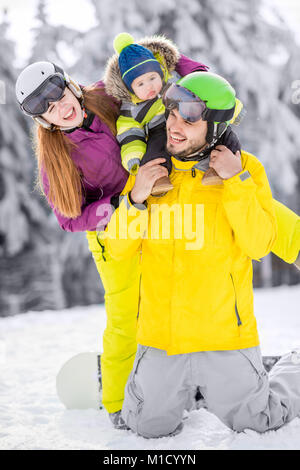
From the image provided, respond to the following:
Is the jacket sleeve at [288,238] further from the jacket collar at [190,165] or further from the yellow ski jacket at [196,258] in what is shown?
the jacket collar at [190,165]

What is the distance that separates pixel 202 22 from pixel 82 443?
8830mm

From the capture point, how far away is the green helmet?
2129 millimetres

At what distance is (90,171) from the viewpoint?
2.75 metres

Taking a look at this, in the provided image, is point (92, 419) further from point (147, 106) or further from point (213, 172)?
point (147, 106)

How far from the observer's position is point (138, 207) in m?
2.25

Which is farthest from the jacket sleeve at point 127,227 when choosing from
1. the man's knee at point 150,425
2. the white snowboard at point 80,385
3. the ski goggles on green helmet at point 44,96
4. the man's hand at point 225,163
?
the white snowboard at point 80,385

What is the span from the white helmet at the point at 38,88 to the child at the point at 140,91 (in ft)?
1.24

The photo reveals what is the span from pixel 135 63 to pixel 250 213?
3.89 ft

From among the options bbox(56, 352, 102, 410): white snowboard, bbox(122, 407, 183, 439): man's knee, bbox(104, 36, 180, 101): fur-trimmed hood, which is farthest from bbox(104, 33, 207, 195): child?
bbox(56, 352, 102, 410): white snowboard

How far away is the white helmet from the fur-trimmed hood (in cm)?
34

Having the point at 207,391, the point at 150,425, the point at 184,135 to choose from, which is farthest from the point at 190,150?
the point at 150,425

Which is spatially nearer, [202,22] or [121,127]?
[121,127]
